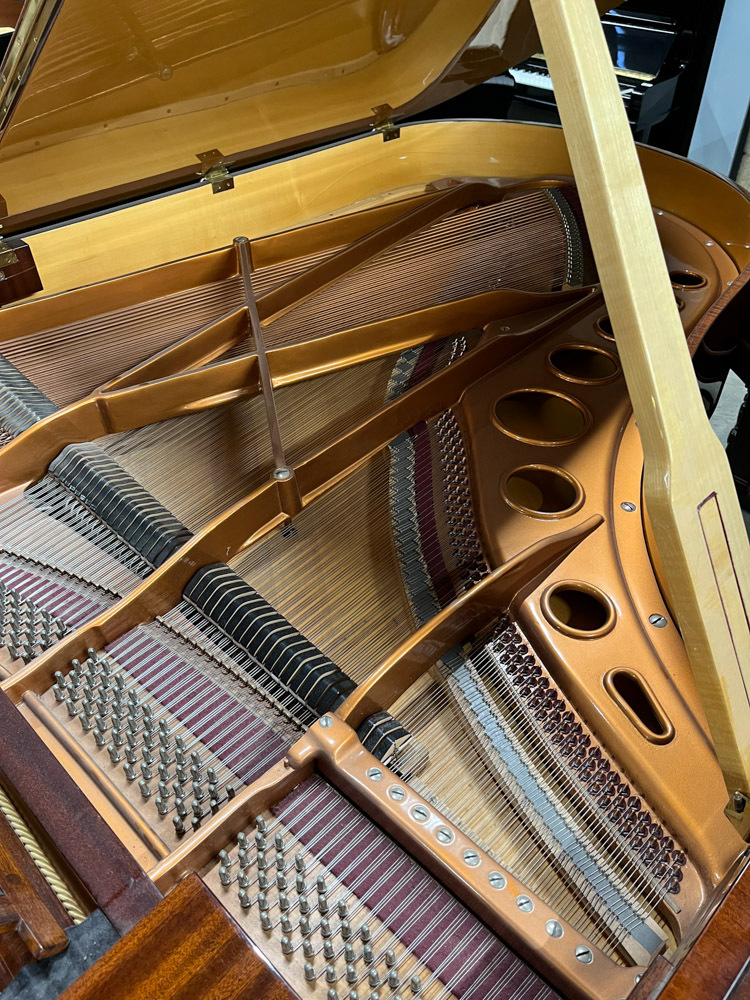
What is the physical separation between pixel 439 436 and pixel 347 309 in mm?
778

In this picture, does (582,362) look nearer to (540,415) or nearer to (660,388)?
(540,415)

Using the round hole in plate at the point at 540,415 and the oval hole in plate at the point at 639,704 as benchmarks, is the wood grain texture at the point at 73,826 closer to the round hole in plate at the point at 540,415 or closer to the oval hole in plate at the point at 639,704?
the oval hole in plate at the point at 639,704

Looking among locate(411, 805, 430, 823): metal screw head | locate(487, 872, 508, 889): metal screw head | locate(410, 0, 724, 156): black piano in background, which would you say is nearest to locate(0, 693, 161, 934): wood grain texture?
locate(411, 805, 430, 823): metal screw head

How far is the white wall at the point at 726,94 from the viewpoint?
6250 mm

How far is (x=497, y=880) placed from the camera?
1.48m

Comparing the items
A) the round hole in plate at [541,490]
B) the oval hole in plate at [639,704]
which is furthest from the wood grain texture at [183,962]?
the round hole in plate at [541,490]

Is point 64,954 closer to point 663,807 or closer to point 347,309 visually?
point 663,807

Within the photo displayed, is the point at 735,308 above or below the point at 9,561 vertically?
above

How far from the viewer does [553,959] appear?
4.58 ft

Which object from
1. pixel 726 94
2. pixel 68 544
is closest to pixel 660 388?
pixel 68 544

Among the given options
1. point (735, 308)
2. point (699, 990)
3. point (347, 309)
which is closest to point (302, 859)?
point (699, 990)

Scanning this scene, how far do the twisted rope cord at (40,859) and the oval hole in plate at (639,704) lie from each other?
3.71ft

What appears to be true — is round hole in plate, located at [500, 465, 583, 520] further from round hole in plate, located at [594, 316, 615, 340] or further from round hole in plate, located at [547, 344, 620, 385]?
round hole in plate, located at [594, 316, 615, 340]

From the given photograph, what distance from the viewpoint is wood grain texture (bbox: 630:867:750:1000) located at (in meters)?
1.22
